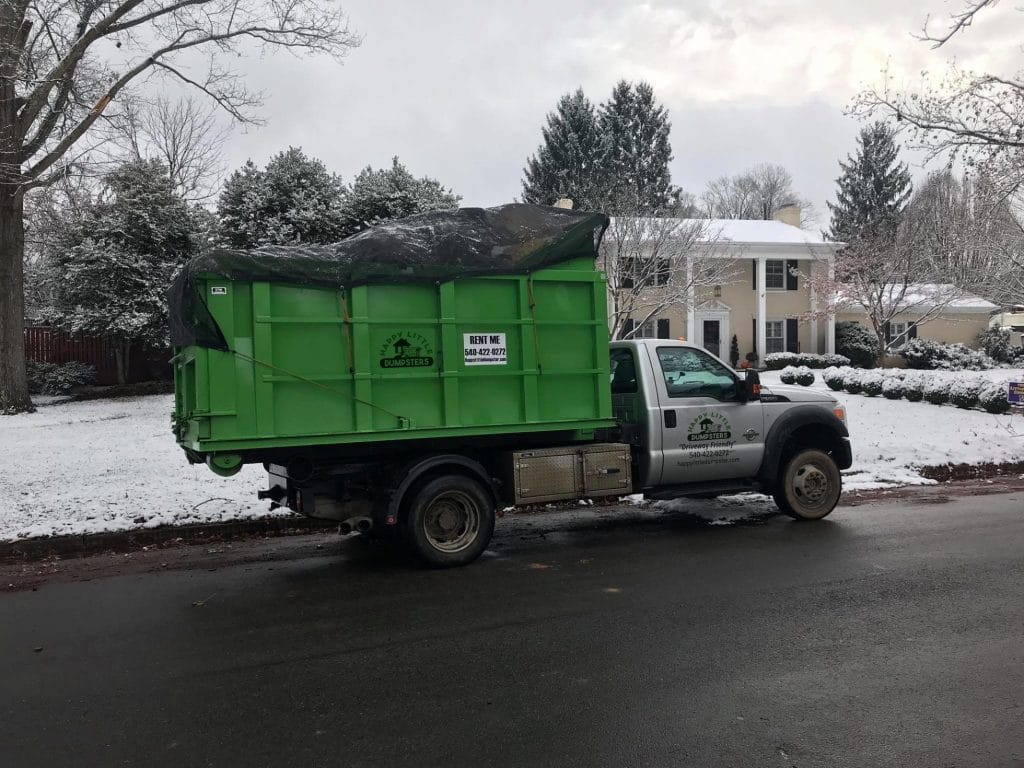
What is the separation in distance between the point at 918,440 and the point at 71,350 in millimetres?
22077

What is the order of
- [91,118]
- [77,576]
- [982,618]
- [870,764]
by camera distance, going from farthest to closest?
[91,118]
[77,576]
[982,618]
[870,764]

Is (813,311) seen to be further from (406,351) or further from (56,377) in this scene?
(406,351)

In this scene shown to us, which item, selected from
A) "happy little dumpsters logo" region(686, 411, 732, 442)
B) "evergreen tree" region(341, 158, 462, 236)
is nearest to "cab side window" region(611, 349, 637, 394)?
"happy little dumpsters logo" region(686, 411, 732, 442)

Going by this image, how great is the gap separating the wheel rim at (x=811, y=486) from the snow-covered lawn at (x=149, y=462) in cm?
82

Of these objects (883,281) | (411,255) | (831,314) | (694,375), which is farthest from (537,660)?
(831,314)

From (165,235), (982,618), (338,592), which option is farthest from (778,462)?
(165,235)

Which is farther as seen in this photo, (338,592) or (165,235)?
(165,235)

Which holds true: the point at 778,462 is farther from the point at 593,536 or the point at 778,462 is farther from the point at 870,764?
the point at 870,764

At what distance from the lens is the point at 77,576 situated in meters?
6.79

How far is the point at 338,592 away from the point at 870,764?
4.02 meters

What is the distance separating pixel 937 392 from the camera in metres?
17.5

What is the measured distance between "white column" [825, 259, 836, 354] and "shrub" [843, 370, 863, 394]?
10894 mm

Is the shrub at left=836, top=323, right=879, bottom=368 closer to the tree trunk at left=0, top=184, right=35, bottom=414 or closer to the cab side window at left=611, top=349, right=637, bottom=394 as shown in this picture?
the cab side window at left=611, top=349, right=637, bottom=394

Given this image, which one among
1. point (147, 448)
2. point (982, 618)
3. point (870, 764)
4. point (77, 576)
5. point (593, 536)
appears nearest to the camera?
point (870, 764)
